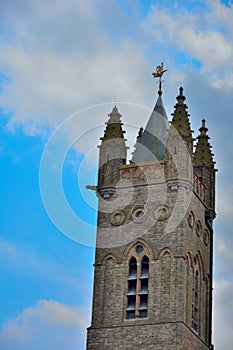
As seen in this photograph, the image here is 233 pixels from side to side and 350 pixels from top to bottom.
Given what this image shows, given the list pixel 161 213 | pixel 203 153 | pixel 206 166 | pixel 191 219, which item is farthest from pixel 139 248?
pixel 203 153

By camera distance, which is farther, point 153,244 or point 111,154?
point 111,154

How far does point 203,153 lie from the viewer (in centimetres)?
6519

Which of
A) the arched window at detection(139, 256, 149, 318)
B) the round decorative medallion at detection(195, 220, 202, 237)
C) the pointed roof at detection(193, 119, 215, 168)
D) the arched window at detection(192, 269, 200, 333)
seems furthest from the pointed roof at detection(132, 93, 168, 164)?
the arched window at detection(192, 269, 200, 333)

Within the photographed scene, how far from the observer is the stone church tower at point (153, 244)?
56031mm

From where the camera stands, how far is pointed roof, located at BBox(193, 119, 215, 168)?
64.9 m

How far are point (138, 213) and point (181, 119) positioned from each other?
638cm

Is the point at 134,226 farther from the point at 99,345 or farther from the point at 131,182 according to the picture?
the point at 99,345

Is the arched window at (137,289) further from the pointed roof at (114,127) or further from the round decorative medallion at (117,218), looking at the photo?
the pointed roof at (114,127)

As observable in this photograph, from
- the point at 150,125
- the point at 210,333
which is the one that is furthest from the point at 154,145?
the point at 210,333

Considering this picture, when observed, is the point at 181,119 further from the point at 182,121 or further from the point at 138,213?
the point at 138,213

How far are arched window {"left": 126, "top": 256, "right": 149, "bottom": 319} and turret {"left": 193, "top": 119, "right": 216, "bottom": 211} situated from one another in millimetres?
7573

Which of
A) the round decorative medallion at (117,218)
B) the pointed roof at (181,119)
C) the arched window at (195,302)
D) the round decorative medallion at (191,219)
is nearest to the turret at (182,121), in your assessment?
the pointed roof at (181,119)

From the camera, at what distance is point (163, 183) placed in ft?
194

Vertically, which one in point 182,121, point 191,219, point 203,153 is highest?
point 203,153
